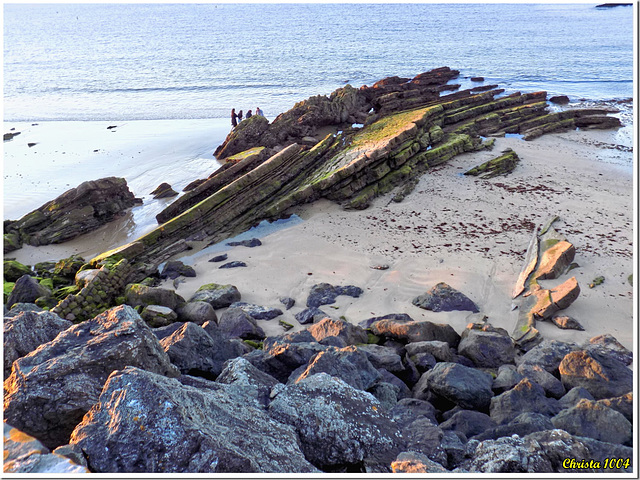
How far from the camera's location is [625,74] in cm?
4100

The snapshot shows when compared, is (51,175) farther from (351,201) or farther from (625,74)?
(625,74)

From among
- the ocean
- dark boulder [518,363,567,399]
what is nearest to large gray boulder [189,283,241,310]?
dark boulder [518,363,567,399]

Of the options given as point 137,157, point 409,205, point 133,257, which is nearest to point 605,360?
point 409,205

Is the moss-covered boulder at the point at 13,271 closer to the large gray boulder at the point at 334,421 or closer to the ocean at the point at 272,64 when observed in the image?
the large gray boulder at the point at 334,421

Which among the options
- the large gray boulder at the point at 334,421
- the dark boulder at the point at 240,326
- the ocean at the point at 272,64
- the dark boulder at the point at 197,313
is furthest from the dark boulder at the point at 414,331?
the ocean at the point at 272,64

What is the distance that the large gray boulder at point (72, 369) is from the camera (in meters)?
4.31

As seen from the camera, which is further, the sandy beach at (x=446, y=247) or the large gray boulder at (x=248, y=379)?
the sandy beach at (x=446, y=247)

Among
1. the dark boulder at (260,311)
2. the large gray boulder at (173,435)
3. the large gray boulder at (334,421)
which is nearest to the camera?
Result: the large gray boulder at (173,435)

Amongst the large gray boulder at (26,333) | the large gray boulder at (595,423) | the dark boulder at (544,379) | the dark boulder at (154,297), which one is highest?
the large gray boulder at (26,333)

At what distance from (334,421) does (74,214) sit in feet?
47.7

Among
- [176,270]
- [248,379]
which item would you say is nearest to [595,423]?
[248,379]

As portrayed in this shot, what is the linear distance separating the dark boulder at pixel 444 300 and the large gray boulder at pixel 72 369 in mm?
6760

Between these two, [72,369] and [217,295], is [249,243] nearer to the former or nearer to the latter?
[217,295]

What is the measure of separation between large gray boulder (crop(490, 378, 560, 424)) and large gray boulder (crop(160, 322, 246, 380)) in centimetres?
383
